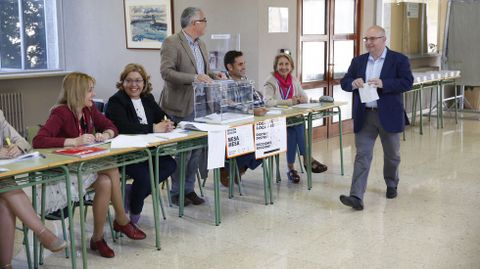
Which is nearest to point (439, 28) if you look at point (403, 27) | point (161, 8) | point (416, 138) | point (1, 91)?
point (403, 27)

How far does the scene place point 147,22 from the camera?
7.04 m

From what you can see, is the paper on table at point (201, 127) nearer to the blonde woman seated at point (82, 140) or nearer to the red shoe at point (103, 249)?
the blonde woman seated at point (82, 140)

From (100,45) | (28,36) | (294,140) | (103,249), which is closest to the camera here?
(103,249)

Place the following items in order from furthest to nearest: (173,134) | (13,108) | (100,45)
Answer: (100,45), (13,108), (173,134)

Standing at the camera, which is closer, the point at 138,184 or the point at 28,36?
the point at 138,184

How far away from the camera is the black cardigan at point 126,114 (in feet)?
13.1

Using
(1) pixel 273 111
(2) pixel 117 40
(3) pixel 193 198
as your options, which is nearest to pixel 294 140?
(1) pixel 273 111

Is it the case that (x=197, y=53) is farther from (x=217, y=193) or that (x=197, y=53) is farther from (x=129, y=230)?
(x=129, y=230)

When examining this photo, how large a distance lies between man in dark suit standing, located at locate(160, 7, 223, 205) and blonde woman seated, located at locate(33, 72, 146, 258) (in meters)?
0.92

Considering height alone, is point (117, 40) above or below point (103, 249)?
above

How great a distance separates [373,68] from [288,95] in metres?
1.01

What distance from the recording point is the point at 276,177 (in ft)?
17.8

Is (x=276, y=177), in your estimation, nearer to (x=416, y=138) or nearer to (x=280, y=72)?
(x=280, y=72)

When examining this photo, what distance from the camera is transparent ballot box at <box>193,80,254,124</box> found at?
4488 millimetres
